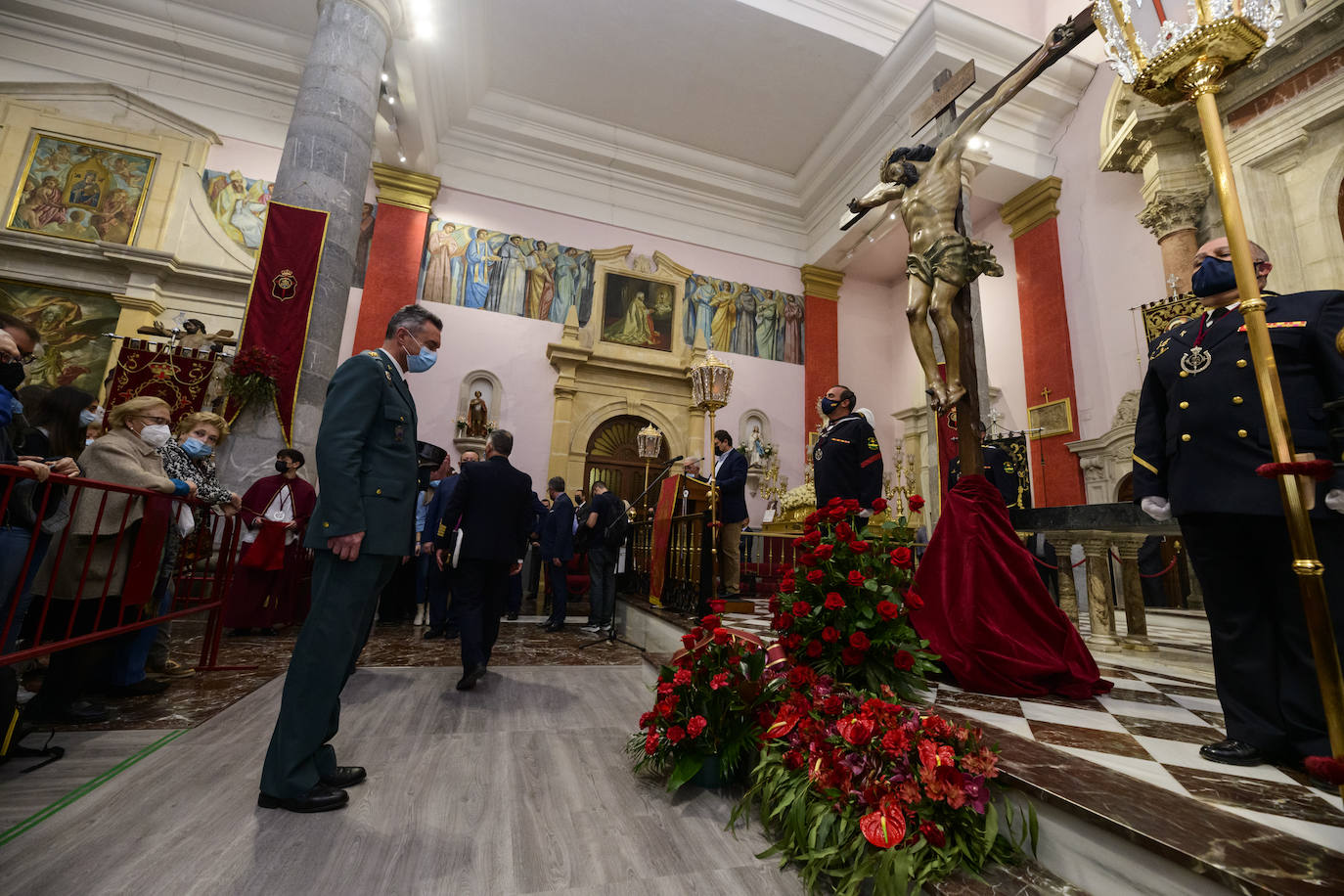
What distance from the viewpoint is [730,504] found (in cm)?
538

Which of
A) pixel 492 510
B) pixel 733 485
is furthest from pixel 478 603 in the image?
pixel 733 485

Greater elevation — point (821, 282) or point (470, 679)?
point (821, 282)

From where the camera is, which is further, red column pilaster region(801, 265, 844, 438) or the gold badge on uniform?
red column pilaster region(801, 265, 844, 438)

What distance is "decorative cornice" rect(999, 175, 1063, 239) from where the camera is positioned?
9656mm

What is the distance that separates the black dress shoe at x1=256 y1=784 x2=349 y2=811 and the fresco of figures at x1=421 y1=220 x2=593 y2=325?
30.6 ft

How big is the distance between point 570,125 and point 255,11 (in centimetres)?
518

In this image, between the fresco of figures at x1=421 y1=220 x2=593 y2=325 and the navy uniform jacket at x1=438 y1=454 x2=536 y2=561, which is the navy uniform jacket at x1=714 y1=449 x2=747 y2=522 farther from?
the fresco of figures at x1=421 y1=220 x2=593 y2=325

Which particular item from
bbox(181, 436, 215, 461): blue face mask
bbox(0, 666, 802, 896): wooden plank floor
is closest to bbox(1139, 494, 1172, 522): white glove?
bbox(0, 666, 802, 896): wooden plank floor

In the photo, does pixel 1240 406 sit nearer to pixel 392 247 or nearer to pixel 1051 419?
pixel 1051 419

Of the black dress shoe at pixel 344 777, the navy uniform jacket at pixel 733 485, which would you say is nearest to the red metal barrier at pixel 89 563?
the black dress shoe at pixel 344 777

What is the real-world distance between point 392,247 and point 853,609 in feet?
33.2

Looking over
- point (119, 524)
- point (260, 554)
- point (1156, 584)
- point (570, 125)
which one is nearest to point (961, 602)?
point (119, 524)

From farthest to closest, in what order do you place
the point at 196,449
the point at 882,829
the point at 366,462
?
the point at 196,449 < the point at 366,462 < the point at 882,829

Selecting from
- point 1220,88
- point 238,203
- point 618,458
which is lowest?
→ point 1220,88
